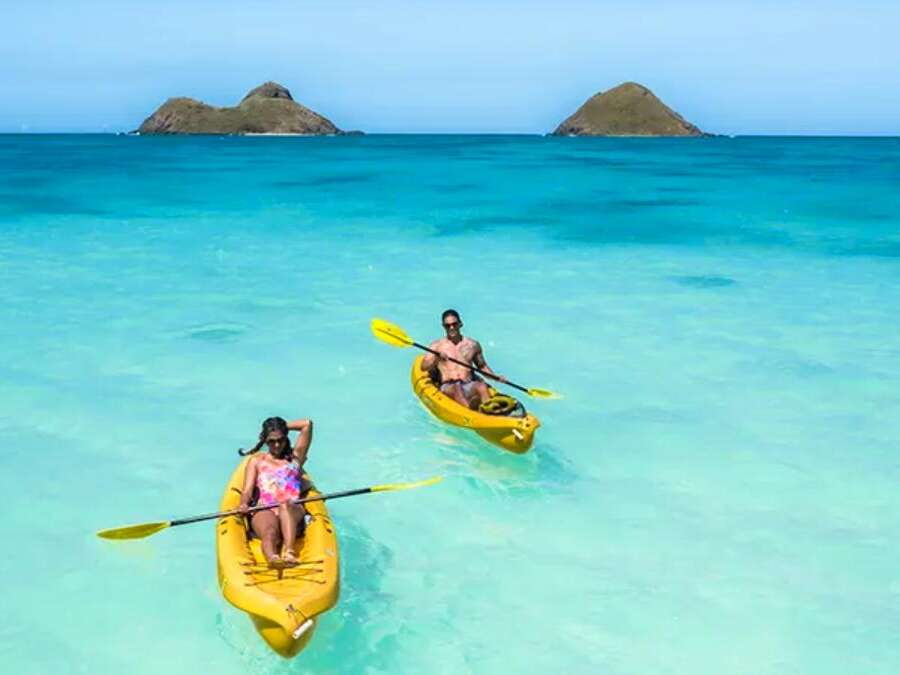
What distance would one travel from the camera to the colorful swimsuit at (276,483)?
7.56 meters

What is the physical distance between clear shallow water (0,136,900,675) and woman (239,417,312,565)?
2.90 ft

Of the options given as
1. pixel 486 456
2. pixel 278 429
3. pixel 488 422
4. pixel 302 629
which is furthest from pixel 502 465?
pixel 302 629

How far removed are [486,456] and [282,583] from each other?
14.3 ft

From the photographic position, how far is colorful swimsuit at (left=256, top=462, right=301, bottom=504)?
7.56 meters

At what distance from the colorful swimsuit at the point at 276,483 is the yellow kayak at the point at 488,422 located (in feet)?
8.96

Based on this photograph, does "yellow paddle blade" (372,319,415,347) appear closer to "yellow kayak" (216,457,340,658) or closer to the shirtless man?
the shirtless man

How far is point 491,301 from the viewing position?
19969 millimetres

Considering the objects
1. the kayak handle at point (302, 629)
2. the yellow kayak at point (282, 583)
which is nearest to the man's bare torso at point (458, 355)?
the yellow kayak at point (282, 583)

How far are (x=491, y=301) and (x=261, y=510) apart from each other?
13.2 meters

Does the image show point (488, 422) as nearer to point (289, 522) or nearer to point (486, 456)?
point (486, 456)

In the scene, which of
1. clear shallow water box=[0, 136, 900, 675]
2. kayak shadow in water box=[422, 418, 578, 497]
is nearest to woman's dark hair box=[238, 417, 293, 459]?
clear shallow water box=[0, 136, 900, 675]

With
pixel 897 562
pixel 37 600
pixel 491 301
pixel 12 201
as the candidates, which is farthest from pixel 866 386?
pixel 12 201

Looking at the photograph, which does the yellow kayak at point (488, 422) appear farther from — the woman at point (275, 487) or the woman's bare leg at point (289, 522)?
the woman's bare leg at point (289, 522)

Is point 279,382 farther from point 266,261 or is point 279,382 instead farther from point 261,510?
point 266,261
